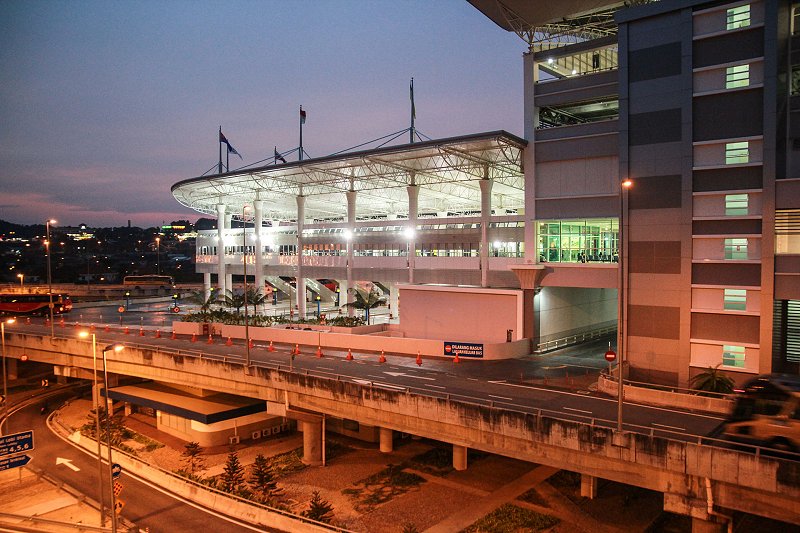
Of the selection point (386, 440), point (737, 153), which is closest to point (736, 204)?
point (737, 153)

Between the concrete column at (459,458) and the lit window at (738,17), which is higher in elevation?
the lit window at (738,17)

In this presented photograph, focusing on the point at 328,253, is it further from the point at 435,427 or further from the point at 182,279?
the point at 182,279

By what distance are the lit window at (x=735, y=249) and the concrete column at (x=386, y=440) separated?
21.2 meters

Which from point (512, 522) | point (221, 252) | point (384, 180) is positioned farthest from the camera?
point (221, 252)

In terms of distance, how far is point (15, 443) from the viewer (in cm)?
2417

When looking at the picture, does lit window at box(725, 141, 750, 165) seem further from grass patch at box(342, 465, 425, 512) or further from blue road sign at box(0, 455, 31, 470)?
blue road sign at box(0, 455, 31, 470)

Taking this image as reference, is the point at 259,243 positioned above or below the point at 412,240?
above

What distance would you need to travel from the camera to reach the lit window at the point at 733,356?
90.4 feet

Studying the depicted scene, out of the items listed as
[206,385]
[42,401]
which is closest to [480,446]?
[206,385]

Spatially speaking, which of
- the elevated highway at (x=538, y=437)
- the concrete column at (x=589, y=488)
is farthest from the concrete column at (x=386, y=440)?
the concrete column at (x=589, y=488)

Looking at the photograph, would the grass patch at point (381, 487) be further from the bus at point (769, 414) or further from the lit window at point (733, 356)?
the lit window at point (733, 356)

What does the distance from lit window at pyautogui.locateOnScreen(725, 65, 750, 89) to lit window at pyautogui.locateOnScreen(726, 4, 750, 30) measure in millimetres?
2133

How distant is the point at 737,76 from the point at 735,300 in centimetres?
1190

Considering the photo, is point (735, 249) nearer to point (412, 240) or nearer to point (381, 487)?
point (381, 487)
